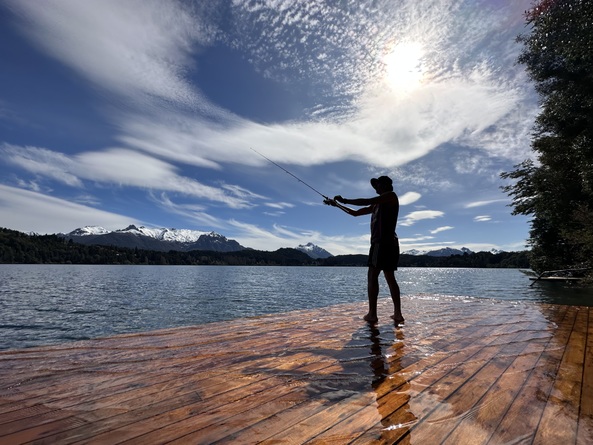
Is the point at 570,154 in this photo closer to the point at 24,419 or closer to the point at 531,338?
the point at 531,338

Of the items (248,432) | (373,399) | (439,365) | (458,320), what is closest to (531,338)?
(458,320)

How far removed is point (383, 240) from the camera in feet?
20.0

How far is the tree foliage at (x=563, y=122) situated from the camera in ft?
49.4

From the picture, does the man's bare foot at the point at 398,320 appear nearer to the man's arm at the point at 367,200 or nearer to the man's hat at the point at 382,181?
the man's arm at the point at 367,200

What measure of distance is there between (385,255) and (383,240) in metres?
0.27

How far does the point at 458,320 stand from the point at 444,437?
485 cm

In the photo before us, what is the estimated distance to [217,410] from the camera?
2369 mm

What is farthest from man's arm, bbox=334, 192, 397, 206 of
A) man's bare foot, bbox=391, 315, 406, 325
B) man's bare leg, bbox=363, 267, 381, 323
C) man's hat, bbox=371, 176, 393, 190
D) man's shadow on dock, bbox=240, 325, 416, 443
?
man's shadow on dock, bbox=240, 325, 416, 443

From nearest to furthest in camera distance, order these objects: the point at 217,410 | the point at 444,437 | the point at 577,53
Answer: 1. the point at 444,437
2. the point at 217,410
3. the point at 577,53

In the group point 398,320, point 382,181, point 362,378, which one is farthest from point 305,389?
point 382,181

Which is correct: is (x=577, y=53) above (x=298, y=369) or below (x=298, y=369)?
above

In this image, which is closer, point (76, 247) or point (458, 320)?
point (458, 320)

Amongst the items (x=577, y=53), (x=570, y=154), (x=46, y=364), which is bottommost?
(x=46, y=364)

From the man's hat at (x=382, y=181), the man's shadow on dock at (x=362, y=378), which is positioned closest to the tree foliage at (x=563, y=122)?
the man's hat at (x=382, y=181)
